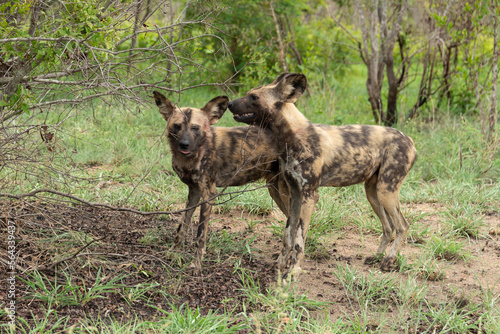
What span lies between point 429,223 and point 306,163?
1.80m

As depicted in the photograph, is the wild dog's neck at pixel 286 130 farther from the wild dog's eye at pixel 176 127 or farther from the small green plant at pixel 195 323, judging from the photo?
the small green plant at pixel 195 323

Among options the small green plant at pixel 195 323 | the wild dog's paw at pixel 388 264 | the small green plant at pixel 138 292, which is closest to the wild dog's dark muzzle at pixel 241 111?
the small green plant at pixel 138 292

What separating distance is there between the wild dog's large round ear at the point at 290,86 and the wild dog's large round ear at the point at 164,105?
0.80 metres

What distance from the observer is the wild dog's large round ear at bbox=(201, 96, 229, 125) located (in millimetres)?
3924

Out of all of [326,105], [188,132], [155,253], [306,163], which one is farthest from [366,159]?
[326,105]

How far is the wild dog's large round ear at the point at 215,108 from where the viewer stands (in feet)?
12.9

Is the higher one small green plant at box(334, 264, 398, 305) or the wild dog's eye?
the wild dog's eye

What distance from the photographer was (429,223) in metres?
4.99

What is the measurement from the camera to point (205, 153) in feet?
12.9

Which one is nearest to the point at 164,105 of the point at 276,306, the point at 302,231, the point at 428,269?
the point at 302,231

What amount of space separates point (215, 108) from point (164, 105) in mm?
386

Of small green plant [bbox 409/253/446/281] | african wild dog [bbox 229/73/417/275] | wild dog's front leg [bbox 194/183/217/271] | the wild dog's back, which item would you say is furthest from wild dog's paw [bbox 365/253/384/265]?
wild dog's front leg [bbox 194/183/217/271]

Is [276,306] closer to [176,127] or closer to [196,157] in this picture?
[196,157]

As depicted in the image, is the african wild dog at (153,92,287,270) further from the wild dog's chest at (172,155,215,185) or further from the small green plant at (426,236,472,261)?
the small green plant at (426,236,472,261)
